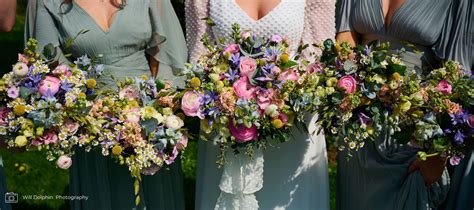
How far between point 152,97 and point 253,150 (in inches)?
24.8

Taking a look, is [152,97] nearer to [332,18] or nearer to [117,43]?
[117,43]

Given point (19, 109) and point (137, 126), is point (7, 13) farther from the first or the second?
point (137, 126)

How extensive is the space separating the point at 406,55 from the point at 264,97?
1102mm

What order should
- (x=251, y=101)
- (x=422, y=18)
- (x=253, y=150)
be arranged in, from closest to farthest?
(x=251, y=101)
(x=253, y=150)
(x=422, y=18)

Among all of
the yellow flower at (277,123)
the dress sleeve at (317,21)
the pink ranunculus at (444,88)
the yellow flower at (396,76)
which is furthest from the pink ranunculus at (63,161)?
the pink ranunculus at (444,88)

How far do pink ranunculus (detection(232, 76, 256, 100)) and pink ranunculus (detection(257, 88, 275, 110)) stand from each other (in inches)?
1.4

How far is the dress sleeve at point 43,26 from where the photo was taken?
4148mm

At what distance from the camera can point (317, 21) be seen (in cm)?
432

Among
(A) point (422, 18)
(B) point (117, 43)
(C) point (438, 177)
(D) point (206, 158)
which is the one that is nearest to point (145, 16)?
(B) point (117, 43)

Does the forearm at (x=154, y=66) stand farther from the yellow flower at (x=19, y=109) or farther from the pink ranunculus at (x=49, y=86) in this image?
the yellow flower at (x=19, y=109)

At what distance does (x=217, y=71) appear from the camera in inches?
146

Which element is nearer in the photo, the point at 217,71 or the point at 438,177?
the point at 217,71

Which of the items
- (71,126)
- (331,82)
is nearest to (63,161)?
(71,126)

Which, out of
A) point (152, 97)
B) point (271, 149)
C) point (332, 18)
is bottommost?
point (271, 149)
